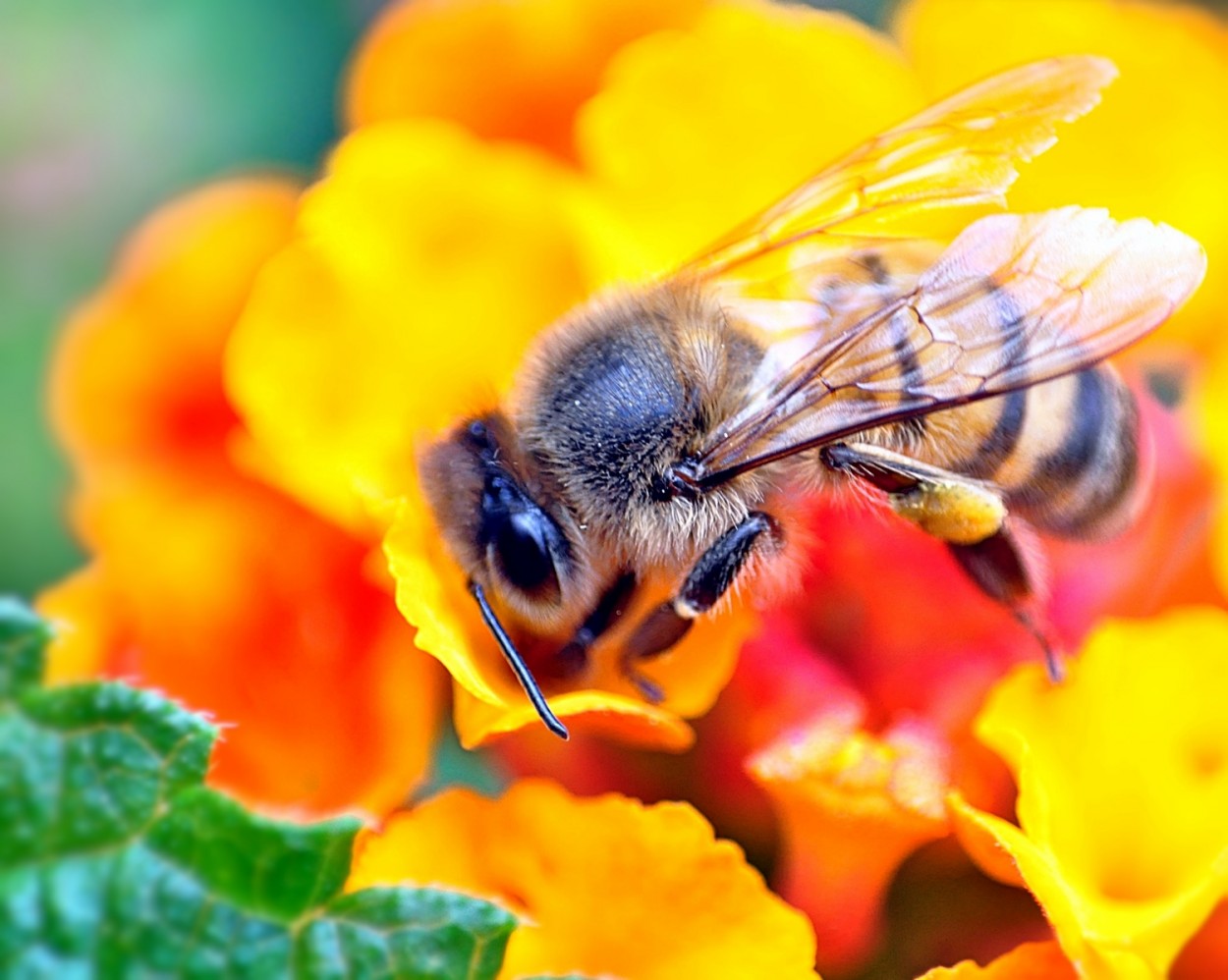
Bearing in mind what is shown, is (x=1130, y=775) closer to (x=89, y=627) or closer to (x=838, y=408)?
(x=838, y=408)

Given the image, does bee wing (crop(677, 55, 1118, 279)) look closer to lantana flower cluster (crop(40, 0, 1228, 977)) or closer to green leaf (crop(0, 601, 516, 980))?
lantana flower cluster (crop(40, 0, 1228, 977))

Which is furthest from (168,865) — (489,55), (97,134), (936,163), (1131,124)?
(97,134)

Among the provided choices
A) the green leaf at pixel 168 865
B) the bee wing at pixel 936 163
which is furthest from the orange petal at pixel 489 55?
the green leaf at pixel 168 865

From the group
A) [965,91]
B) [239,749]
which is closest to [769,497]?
[965,91]

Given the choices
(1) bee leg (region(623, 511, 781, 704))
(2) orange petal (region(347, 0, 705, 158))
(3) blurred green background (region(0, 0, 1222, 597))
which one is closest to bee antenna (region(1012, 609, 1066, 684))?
(1) bee leg (region(623, 511, 781, 704))

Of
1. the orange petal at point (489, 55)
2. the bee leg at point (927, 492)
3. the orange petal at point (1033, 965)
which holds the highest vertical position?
the orange petal at point (489, 55)

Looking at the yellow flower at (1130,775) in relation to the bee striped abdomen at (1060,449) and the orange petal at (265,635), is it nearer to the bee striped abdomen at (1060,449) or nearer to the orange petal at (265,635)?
the bee striped abdomen at (1060,449)

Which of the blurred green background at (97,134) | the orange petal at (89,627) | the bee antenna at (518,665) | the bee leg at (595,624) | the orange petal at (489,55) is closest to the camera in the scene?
the bee antenna at (518,665)
